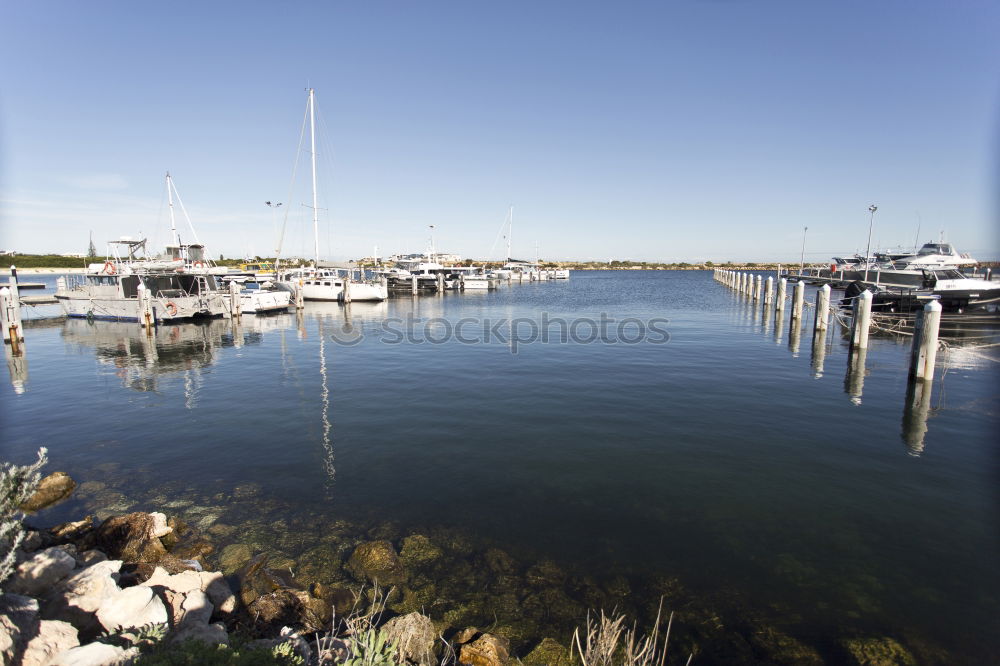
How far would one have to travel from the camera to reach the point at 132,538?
7.20 metres

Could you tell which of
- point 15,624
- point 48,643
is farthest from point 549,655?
point 15,624

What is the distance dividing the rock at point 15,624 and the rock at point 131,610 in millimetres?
607

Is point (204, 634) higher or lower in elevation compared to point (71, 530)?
higher

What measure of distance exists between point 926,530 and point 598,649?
6.78m

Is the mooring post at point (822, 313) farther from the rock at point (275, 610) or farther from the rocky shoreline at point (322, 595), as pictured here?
the rock at point (275, 610)

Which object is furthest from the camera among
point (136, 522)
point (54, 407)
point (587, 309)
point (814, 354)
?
point (587, 309)

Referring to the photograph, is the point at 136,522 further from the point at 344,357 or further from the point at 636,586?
the point at 344,357

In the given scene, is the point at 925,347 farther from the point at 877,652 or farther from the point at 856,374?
the point at 877,652

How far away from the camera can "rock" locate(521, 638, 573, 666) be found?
17.8ft

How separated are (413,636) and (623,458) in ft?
21.2

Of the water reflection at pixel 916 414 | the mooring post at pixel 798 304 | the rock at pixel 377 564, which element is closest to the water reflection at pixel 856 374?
the water reflection at pixel 916 414

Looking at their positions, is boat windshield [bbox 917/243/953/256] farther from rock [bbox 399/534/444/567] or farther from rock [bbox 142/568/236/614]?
rock [bbox 142/568/236/614]

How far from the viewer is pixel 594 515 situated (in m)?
8.41

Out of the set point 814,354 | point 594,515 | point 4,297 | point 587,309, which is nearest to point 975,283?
point 814,354
